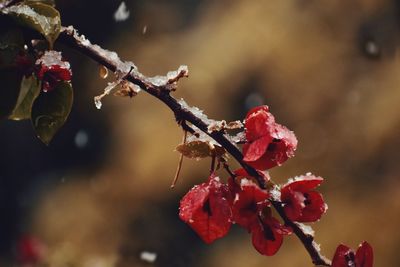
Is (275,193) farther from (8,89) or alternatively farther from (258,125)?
(8,89)

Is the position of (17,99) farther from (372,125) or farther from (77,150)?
(77,150)

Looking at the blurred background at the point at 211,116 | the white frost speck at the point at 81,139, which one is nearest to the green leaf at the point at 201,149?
the blurred background at the point at 211,116

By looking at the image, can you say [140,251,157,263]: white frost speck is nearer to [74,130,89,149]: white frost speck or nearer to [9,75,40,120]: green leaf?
[74,130,89,149]: white frost speck

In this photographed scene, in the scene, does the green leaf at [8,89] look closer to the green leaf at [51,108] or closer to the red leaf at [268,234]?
the green leaf at [51,108]

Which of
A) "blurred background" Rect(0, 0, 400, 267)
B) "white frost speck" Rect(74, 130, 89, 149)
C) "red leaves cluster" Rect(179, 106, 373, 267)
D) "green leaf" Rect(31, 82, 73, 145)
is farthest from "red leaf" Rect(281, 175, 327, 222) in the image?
"white frost speck" Rect(74, 130, 89, 149)

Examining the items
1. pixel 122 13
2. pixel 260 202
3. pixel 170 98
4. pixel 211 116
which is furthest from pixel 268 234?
pixel 122 13

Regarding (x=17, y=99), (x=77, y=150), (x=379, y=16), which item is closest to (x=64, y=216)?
(x=77, y=150)
